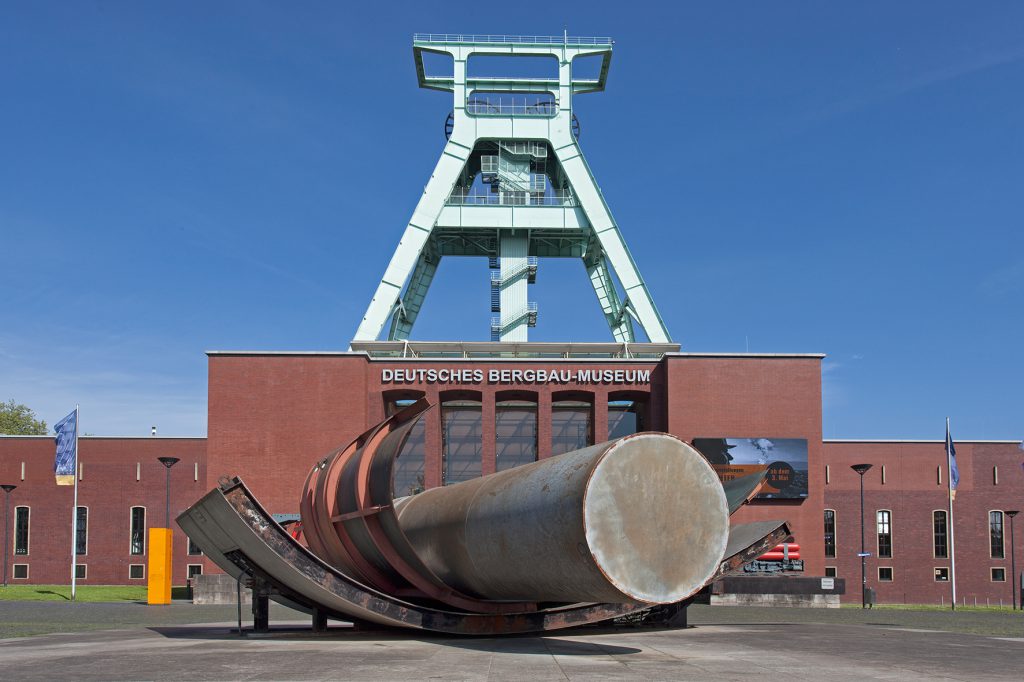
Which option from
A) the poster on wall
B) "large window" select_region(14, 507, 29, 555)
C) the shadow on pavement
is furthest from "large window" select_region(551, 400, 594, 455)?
the shadow on pavement

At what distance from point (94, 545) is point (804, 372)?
34.1 metres

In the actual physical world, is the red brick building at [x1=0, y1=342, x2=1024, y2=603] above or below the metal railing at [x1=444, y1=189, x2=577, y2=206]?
below

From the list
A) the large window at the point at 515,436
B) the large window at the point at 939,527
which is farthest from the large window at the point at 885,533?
the large window at the point at 515,436

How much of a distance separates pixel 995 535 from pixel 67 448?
137 feet

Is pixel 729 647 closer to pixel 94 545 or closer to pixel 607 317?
pixel 607 317

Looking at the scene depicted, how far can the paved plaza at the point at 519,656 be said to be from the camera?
9.94 meters

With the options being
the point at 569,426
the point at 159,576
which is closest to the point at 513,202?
the point at 569,426

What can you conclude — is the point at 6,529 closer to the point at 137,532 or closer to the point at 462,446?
the point at 137,532

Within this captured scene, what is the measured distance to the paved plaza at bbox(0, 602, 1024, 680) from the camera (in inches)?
391

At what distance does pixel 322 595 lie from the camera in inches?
486

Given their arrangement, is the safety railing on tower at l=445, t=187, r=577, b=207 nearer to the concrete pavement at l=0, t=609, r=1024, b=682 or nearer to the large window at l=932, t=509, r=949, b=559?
the large window at l=932, t=509, r=949, b=559

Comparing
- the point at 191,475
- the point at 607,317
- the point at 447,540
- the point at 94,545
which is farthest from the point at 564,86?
the point at 447,540

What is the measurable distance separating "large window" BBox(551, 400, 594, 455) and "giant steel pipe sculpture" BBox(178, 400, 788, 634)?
102 ft

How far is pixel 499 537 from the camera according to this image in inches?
453
